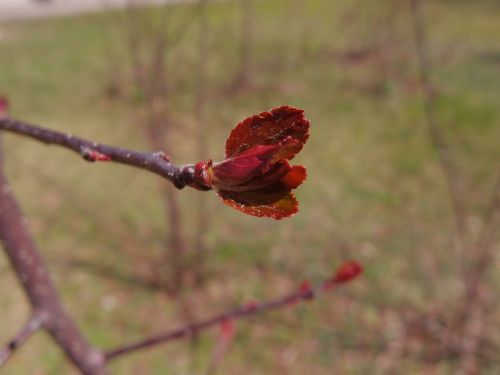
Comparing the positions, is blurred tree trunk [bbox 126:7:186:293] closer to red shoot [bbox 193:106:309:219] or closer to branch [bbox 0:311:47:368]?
branch [bbox 0:311:47:368]

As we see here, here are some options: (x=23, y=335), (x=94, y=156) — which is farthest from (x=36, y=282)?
(x=94, y=156)

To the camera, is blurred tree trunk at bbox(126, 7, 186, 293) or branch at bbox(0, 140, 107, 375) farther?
blurred tree trunk at bbox(126, 7, 186, 293)

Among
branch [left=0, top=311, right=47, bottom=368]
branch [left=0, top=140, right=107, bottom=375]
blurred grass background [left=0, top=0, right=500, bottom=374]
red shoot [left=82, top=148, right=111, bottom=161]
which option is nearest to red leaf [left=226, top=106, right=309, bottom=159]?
red shoot [left=82, top=148, right=111, bottom=161]

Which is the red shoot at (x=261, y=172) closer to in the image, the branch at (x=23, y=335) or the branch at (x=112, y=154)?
the branch at (x=112, y=154)

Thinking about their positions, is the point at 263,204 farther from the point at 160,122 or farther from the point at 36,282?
the point at 160,122

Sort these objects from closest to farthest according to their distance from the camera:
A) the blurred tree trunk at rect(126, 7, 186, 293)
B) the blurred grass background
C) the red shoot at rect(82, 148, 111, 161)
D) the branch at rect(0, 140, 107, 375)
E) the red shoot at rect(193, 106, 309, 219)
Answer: the red shoot at rect(193, 106, 309, 219) < the red shoot at rect(82, 148, 111, 161) < the branch at rect(0, 140, 107, 375) < the blurred tree trunk at rect(126, 7, 186, 293) < the blurred grass background

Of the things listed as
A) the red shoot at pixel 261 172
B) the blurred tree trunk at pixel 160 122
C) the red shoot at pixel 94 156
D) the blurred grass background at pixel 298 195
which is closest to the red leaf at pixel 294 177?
the red shoot at pixel 261 172

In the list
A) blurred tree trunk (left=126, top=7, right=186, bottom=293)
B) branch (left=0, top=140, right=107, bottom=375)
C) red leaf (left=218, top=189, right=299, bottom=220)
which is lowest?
red leaf (left=218, top=189, right=299, bottom=220)

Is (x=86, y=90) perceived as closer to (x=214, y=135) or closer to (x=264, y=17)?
(x=214, y=135)
